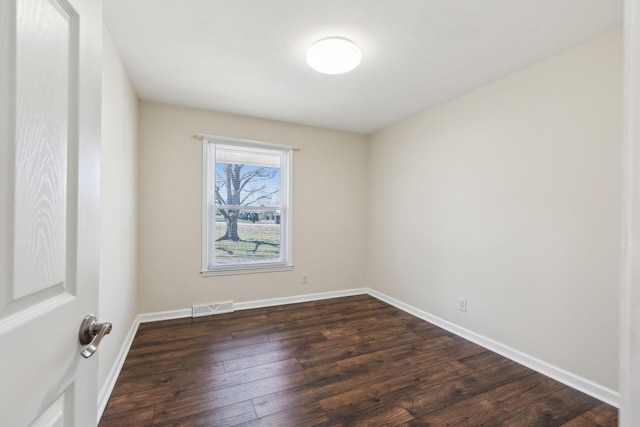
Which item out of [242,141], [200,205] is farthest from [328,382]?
[242,141]

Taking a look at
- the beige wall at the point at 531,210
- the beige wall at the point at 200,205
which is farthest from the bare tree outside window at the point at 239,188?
the beige wall at the point at 531,210

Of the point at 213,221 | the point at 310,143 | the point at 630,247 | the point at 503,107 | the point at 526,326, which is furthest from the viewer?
the point at 310,143

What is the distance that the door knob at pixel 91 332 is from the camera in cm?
70

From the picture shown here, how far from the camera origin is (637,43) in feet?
1.23

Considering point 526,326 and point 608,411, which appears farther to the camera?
point 526,326

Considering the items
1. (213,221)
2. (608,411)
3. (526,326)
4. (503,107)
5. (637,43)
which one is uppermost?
(503,107)

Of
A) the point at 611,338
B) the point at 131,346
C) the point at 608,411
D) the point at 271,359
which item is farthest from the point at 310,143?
the point at 608,411

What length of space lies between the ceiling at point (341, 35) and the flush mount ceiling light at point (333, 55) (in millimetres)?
50

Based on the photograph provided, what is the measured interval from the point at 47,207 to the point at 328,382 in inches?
78.2

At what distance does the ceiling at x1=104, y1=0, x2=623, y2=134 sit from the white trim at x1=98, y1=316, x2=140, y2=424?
2.41 meters

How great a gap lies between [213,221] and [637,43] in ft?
11.6

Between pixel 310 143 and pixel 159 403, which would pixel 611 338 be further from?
pixel 310 143

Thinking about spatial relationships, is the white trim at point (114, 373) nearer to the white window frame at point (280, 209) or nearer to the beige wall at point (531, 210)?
the white window frame at point (280, 209)

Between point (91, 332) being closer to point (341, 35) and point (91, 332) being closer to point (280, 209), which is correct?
point (341, 35)
